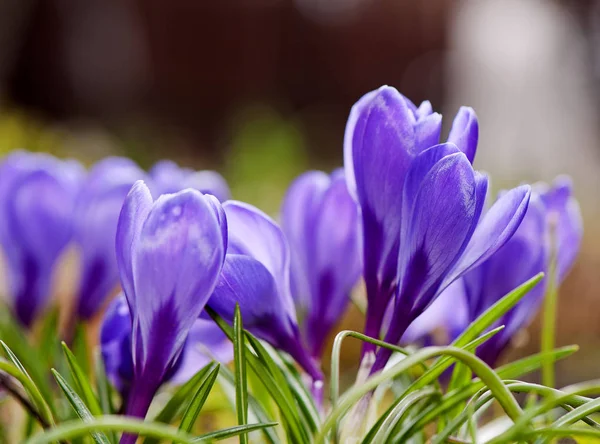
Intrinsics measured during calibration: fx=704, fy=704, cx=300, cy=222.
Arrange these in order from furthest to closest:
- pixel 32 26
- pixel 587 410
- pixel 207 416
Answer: pixel 32 26
pixel 207 416
pixel 587 410

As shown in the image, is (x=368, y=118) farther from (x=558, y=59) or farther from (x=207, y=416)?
(x=558, y=59)

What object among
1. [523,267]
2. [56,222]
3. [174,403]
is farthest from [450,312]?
[56,222]

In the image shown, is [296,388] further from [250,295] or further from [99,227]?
[99,227]

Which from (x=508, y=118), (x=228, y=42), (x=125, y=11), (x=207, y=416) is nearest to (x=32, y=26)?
(x=125, y=11)

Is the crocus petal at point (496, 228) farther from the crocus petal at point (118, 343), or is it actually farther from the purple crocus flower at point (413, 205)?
the crocus petal at point (118, 343)

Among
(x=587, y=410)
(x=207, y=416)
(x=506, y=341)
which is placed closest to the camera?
(x=587, y=410)

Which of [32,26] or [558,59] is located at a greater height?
[32,26]
